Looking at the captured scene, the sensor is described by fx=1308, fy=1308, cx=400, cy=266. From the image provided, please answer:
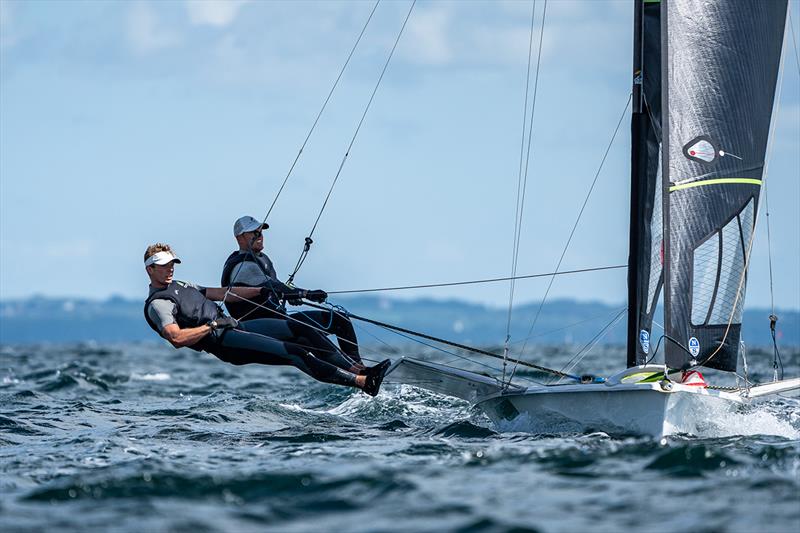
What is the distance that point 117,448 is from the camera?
938 cm

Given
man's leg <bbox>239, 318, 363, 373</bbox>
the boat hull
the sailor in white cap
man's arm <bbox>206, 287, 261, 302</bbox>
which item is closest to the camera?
the boat hull

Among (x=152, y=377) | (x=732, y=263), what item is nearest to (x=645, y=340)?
(x=732, y=263)

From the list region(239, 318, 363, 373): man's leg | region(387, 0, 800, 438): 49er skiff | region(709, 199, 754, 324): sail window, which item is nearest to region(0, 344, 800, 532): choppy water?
region(387, 0, 800, 438): 49er skiff

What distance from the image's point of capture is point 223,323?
10.2 metres

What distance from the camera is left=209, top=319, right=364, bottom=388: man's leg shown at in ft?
34.0

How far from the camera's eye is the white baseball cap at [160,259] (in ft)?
33.9

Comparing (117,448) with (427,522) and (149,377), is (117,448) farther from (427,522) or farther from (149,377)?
(149,377)

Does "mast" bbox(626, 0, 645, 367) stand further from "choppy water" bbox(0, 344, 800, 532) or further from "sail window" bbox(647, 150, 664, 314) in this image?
"choppy water" bbox(0, 344, 800, 532)

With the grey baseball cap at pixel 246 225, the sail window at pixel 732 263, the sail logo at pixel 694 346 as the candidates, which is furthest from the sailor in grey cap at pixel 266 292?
the sail window at pixel 732 263

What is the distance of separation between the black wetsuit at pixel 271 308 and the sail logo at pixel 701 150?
10.3 ft

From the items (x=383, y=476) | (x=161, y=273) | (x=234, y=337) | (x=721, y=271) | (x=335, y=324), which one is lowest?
(x=383, y=476)

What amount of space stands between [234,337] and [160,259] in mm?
853

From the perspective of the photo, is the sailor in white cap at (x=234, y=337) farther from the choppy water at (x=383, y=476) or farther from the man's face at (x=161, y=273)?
the choppy water at (x=383, y=476)

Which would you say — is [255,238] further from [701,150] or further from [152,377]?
[152,377]
